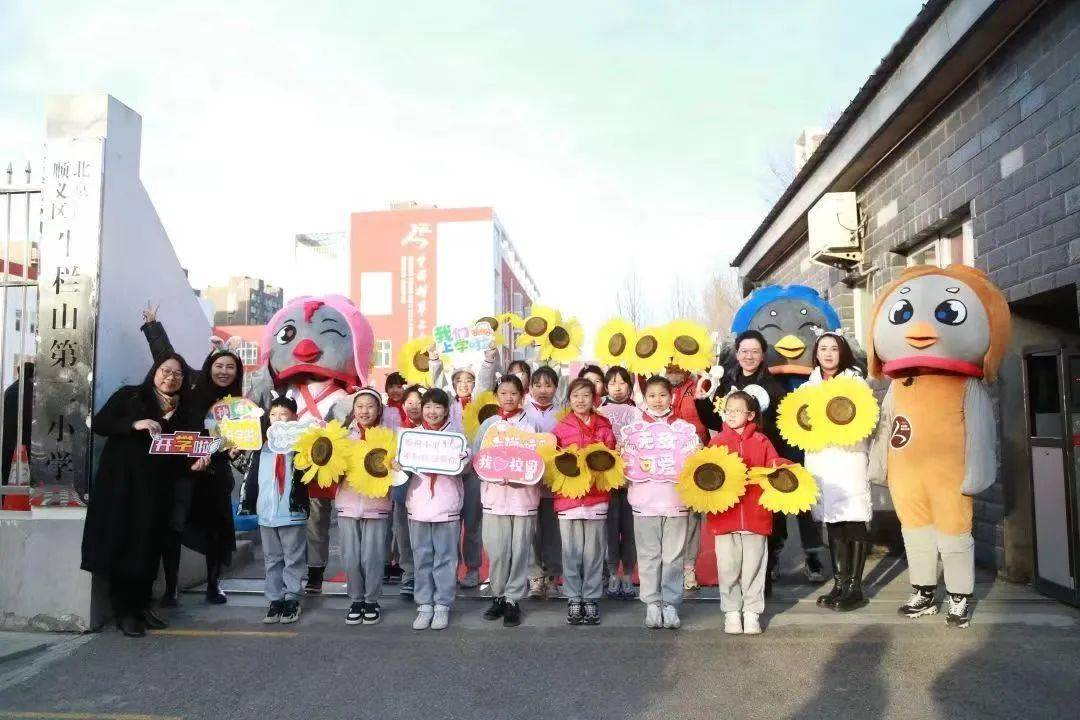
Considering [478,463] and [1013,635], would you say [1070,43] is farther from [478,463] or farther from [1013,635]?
[478,463]

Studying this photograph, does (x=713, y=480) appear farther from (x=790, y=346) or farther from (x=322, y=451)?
(x=322, y=451)

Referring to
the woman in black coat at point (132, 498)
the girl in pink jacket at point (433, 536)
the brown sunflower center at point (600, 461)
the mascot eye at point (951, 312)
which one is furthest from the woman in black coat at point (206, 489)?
the mascot eye at point (951, 312)

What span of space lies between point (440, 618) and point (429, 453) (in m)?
1.08

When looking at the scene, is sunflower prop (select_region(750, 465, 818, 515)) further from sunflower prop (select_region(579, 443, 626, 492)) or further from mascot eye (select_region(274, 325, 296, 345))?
mascot eye (select_region(274, 325, 296, 345))

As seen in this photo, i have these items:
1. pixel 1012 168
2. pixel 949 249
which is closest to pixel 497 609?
pixel 1012 168

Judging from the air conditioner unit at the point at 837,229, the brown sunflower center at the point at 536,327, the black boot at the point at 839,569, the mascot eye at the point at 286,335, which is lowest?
the black boot at the point at 839,569

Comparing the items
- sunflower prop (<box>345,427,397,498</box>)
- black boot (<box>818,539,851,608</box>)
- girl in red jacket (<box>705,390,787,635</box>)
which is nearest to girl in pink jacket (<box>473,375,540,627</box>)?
sunflower prop (<box>345,427,397,498</box>)

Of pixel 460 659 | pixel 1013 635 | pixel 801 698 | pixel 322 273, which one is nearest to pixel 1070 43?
pixel 1013 635

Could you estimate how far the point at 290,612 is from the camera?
511 cm

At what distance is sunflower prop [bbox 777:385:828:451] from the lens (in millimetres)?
5070

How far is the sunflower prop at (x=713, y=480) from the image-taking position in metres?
4.60

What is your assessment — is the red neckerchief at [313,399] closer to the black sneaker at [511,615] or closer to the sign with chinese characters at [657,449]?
the black sneaker at [511,615]

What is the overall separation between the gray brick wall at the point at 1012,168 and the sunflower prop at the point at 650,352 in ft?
8.50

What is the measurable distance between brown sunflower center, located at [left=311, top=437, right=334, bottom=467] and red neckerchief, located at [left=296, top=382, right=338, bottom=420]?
611 mm
